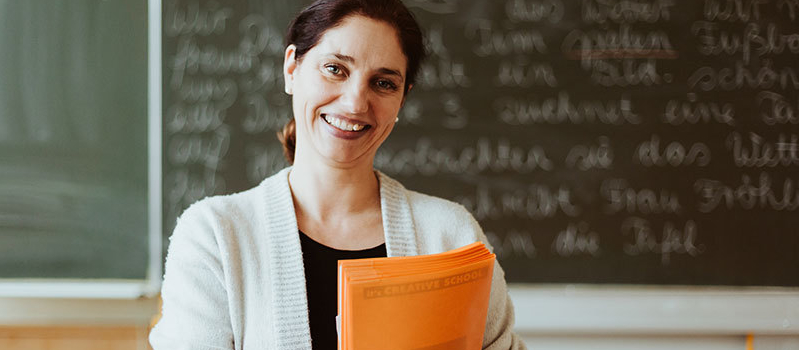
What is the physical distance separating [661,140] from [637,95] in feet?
0.49

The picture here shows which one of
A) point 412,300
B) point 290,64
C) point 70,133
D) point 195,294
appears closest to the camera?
point 412,300

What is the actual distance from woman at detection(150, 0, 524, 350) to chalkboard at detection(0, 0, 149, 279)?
82 centimetres

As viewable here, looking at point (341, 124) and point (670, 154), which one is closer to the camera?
point (341, 124)

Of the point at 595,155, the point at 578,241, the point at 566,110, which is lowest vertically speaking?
the point at 578,241

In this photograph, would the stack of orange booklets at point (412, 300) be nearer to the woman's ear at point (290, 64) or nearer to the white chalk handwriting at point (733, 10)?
the woman's ear at point (290, 64)

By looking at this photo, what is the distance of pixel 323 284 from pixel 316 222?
12 centimetres

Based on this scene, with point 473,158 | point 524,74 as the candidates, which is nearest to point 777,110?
point 524,74

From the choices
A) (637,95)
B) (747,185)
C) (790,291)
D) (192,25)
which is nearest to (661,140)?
(637,95)

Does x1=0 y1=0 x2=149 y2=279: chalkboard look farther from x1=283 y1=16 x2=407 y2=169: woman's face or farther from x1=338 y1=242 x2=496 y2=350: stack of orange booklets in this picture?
x1=338 y1=242 x2=496 y2=350: stack of orange booklets

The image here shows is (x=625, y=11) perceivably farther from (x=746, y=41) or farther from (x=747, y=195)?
(x=747, y=195)

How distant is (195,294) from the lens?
0.87m

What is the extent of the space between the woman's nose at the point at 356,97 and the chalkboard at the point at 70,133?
3.25ft

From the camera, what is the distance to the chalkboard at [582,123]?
1663 mm

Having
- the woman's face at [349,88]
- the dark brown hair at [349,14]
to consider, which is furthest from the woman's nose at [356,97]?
the dark brown hair at [349,14]
